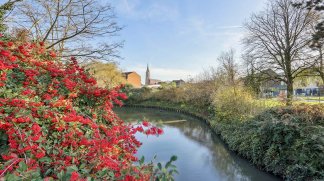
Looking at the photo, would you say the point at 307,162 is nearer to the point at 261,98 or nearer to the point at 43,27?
the point at 261,98

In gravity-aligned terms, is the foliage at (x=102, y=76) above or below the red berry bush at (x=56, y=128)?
above

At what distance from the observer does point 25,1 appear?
7.42 meters

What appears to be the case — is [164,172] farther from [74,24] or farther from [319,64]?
[319,64]

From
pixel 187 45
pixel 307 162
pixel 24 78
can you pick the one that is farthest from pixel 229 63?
pixel 24 78

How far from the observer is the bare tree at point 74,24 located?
7586mm

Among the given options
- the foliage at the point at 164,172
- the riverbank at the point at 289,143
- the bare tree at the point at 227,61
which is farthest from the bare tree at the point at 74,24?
the bare tree at the point at 227,61

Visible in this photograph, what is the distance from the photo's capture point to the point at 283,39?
53.7 ft

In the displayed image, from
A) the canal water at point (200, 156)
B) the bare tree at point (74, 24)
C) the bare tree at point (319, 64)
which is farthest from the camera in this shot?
the bare tree at point (319, 64)

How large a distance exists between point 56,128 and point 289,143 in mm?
5772

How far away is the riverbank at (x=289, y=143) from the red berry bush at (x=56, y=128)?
4.14m

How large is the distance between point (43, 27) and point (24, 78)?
597cm

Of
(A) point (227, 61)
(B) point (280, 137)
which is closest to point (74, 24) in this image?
(B) point (280, 137)

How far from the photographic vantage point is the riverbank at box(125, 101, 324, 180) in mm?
5270

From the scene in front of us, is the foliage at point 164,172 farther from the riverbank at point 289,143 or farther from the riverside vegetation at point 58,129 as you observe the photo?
the riverbank at point 289,143
